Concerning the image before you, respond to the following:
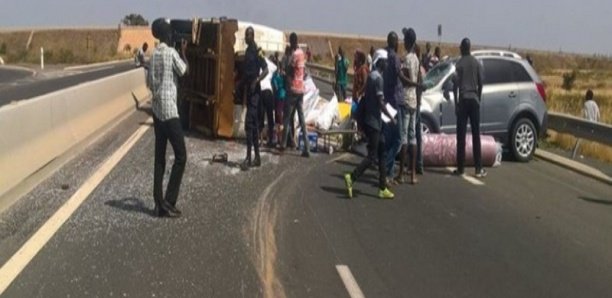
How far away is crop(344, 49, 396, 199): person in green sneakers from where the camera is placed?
36.9ft

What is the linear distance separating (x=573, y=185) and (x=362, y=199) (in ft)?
12.5

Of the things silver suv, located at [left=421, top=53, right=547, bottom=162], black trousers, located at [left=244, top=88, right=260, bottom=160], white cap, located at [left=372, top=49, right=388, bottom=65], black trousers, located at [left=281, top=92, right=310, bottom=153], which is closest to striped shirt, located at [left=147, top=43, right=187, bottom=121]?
white cap, located at [left=372, top=49, right=388, bottom=65]

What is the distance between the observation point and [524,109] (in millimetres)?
15703

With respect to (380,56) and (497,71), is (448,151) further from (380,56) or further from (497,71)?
(497,71)

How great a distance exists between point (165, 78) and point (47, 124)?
4.59 meters

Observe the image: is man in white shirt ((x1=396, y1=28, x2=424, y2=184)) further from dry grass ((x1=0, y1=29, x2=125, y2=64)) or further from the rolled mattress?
dry grass ((x1=0, y1=29, x2=125, y2=64))

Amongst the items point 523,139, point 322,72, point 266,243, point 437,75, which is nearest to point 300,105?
point 437,75

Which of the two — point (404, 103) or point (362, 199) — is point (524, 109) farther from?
point (362, 199)

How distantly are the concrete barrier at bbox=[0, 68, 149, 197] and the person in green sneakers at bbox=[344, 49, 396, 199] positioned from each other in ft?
13.7

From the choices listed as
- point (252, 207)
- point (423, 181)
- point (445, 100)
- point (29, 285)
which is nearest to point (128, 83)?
point (445, 100)

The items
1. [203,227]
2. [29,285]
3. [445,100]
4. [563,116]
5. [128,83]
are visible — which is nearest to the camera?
[29,285]

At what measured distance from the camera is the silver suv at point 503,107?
1560 centimetres

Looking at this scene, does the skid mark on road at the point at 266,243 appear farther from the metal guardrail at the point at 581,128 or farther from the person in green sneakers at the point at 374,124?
the metal guardrail at the point at 581,128

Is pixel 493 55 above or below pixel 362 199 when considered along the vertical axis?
above
